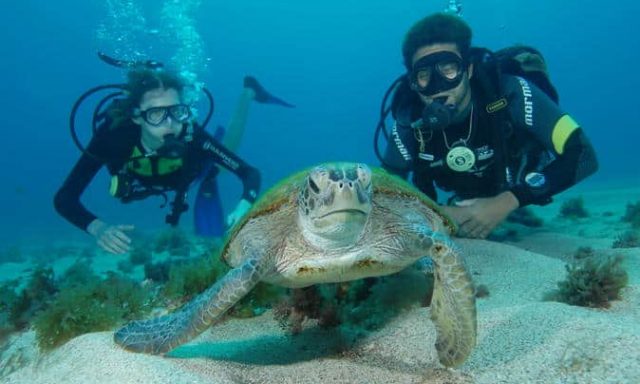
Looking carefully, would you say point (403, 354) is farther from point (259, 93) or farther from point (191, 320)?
point (259, 93)

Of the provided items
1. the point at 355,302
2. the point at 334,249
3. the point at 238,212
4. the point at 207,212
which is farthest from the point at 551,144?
the point at 207,212

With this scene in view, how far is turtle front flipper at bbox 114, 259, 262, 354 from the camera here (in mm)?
2736

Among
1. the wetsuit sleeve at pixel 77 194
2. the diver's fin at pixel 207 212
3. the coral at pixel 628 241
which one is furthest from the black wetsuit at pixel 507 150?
the wetsuit sleeve at pixel 77 194

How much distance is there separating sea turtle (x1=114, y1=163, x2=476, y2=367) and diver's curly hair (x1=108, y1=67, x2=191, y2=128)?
4731 mm

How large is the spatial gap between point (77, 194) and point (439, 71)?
625 centimetres

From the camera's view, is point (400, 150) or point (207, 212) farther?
point (207, 212)

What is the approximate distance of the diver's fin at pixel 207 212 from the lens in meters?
9.71

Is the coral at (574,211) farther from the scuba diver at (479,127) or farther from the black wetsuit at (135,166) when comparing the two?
the black wetsuit at (135,166)

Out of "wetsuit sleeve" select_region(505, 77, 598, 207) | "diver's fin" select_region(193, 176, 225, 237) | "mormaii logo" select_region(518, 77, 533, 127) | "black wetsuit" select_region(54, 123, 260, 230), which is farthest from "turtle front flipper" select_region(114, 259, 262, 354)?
"diver's fin" select_region(193, 176, 225, 237)

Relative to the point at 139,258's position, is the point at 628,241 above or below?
above

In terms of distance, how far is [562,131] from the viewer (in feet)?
17.0

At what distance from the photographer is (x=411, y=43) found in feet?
18.2

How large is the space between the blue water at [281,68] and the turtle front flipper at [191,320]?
5087 centimetres

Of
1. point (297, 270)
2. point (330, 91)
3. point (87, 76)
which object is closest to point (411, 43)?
point (297, 270)
